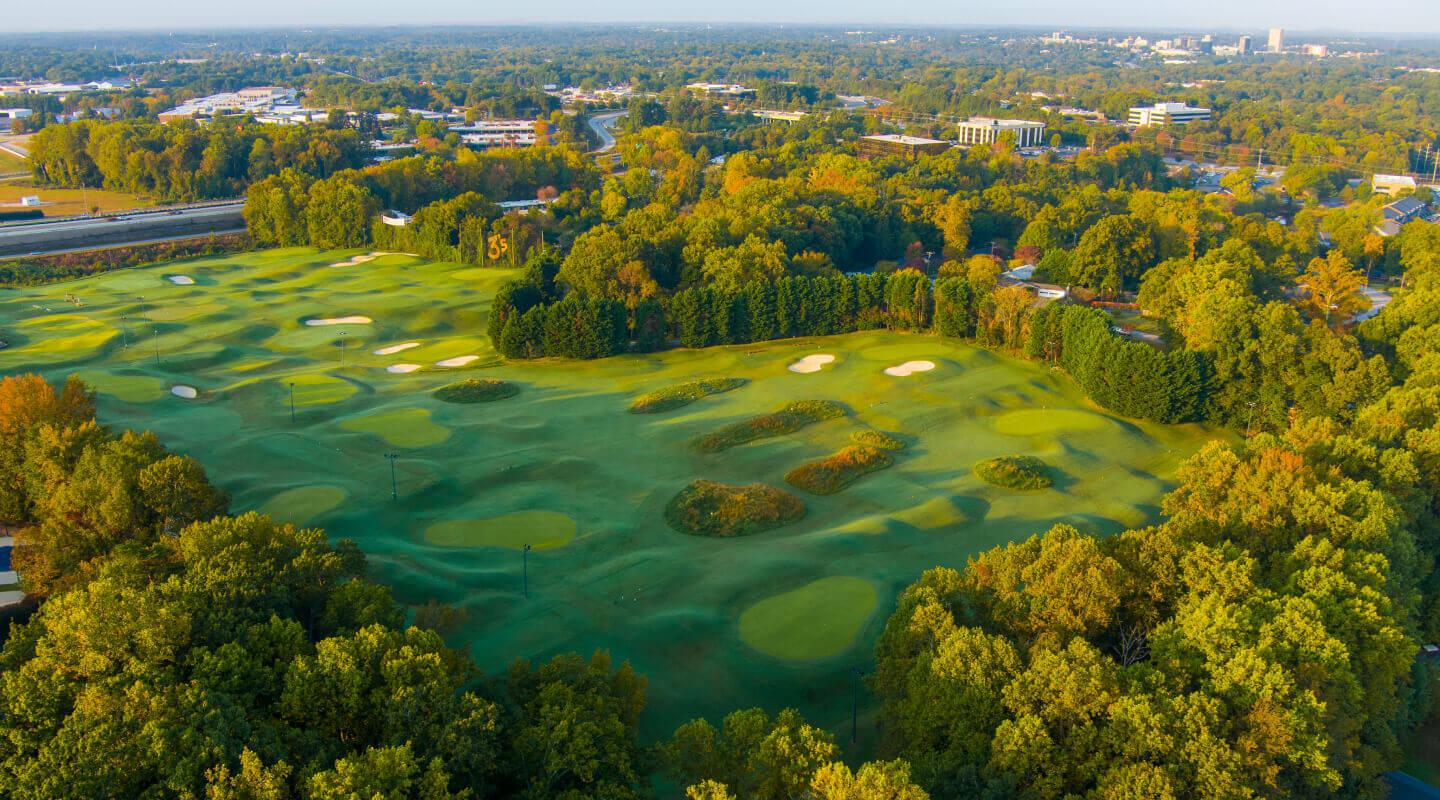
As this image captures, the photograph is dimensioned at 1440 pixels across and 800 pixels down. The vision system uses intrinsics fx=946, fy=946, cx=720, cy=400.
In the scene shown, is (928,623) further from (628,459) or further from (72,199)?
(72,199)

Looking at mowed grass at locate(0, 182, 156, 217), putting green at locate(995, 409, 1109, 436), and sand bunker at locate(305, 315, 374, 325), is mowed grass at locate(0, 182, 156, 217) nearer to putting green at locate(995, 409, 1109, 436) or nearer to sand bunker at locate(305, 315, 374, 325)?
sand bunker at locate(305, 315, 374, 325)

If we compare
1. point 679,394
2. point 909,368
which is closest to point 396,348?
point 679,394

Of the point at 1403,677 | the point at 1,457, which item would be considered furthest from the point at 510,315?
the point at 1403,677

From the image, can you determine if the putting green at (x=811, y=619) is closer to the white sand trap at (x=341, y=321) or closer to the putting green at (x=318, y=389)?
the putting green at (x=318, y=389)

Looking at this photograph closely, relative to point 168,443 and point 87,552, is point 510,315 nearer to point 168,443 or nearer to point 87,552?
point 168,443

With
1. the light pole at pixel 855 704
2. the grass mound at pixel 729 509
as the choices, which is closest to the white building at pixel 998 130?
the grass mound at pixel 729 509

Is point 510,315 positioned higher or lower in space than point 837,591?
higher
